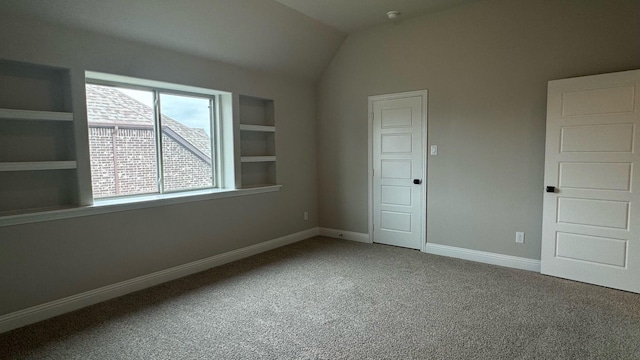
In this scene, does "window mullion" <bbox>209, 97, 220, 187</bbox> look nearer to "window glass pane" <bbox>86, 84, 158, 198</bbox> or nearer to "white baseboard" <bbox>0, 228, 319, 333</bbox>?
"window glass pane" <bbox>86, 84, 158, 198</bbox>

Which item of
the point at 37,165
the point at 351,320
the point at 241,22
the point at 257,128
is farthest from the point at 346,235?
the point at 37,165

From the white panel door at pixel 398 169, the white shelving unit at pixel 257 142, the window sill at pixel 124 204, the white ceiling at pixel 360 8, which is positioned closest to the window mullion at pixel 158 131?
the window sill at pixel 124 204

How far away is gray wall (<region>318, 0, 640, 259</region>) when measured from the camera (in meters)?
3.32

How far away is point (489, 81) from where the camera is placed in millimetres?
3848

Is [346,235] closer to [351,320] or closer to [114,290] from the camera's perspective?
[351,320]

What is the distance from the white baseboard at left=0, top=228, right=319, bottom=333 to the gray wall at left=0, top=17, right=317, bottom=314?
0.05 metres

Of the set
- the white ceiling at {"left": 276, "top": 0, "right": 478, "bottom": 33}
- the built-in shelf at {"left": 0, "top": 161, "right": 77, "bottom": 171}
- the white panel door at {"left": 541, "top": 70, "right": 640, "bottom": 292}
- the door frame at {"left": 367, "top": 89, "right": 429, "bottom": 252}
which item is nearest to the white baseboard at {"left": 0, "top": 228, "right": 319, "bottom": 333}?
the built-in shelf at {"left": 0, "top": 161, "right": 77, "bottom": 171}

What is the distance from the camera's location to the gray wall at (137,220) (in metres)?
2.66

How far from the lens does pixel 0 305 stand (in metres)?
2.57

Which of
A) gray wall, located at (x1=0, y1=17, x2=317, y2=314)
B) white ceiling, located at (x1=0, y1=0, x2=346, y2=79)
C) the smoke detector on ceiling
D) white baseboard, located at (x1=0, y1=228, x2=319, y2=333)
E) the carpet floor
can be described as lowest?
the carpet floor

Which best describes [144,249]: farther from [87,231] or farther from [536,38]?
[536,38]

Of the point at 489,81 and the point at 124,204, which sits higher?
the point at 489,81

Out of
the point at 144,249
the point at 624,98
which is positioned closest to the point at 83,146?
the point at 144,249

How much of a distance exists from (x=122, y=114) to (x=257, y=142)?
1.71 m
